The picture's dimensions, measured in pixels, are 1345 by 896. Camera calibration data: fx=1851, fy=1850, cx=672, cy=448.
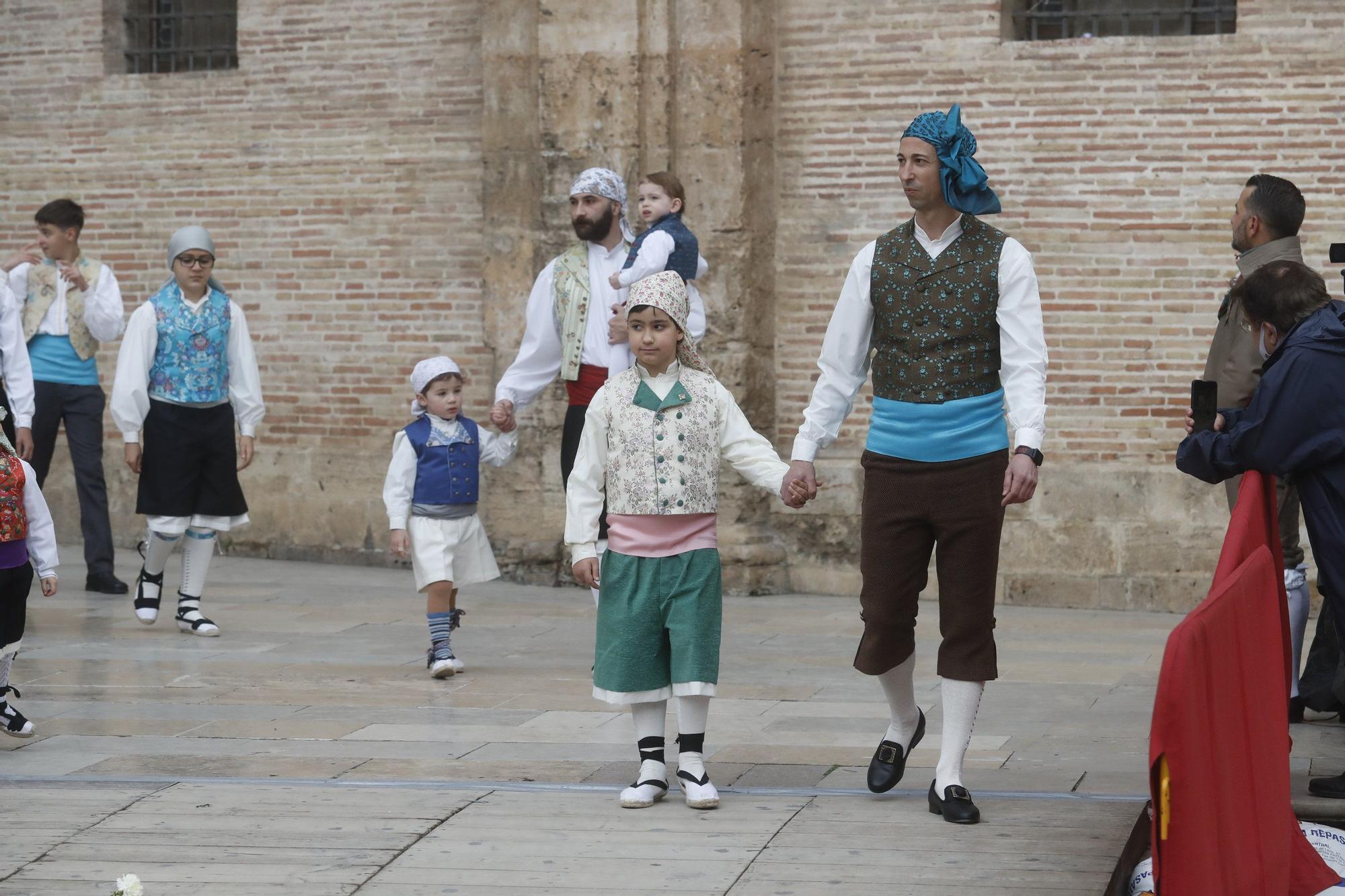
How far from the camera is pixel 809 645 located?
8.49 m

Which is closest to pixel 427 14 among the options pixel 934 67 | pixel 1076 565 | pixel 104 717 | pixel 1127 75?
pixel 934 67

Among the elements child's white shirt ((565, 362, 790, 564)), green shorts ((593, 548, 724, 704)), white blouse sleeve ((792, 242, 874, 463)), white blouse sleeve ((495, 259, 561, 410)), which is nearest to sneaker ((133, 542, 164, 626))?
white blouse sleeve ((495, 259, 561, 410))

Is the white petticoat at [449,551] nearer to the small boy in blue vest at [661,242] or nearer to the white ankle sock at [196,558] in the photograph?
the small boy in blue vest at [661,242]

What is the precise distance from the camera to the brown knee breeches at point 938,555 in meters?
5.14

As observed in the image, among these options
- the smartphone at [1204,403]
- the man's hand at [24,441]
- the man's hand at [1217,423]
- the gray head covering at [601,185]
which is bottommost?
the man's hand at [24,441]

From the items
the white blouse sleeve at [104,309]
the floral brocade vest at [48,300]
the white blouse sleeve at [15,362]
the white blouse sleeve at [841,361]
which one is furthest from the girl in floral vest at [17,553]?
the floral brocade vest at [48,300]

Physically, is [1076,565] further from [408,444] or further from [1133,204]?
[408,444]

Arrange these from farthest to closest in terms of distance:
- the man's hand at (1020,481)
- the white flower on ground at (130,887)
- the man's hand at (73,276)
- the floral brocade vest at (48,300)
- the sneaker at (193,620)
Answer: the floral brocade vest at (48,300) → the man's hand at (73,276) → the sneaker at (193,620) → the man's hand at (1020,481) → the white flower on ground at (130,887)

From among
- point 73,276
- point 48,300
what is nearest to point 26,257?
point 73,276

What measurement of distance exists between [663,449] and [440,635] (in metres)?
2.48

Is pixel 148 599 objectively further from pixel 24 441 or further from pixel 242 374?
pixel 24 441

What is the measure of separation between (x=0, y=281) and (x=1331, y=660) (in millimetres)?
5223

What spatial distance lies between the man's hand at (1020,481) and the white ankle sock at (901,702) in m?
0.67

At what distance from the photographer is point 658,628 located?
5375mm
